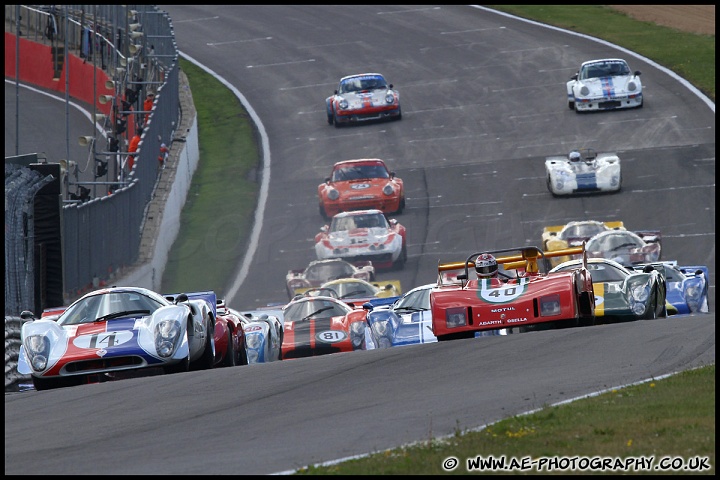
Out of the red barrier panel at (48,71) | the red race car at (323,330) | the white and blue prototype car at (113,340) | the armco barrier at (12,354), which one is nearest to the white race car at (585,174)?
the red race car at (323,330)

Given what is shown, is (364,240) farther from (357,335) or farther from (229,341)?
(229,341)

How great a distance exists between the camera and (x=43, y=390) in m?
13.4

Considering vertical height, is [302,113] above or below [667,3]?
below

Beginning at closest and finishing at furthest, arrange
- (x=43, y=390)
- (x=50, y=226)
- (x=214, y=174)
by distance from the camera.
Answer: (x=43, y=390)
(x=50, y=226)
(x=214, y=174)

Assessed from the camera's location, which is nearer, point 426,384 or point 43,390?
point 426,384

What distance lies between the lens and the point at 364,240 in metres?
27.1

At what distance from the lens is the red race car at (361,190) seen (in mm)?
30500

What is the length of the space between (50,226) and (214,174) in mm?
17257

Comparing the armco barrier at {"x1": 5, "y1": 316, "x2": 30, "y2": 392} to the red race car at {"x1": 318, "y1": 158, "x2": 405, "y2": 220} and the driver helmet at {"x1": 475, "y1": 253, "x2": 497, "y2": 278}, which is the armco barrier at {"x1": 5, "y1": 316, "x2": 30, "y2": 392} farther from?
the red race car at {"x1": 318, "y1": 158, "x2": 405, "y2": 220}

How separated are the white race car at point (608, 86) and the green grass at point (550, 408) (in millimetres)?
4042

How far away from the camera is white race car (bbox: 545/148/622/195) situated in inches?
1200

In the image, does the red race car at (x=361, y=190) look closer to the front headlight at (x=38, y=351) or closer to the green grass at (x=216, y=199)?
the green grass at (x=216, y=199)

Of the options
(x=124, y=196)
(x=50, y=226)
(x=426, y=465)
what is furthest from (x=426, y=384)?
(x=124, y=196)

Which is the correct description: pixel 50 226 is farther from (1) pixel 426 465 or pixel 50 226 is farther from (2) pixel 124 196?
(1) pixel 426 465
